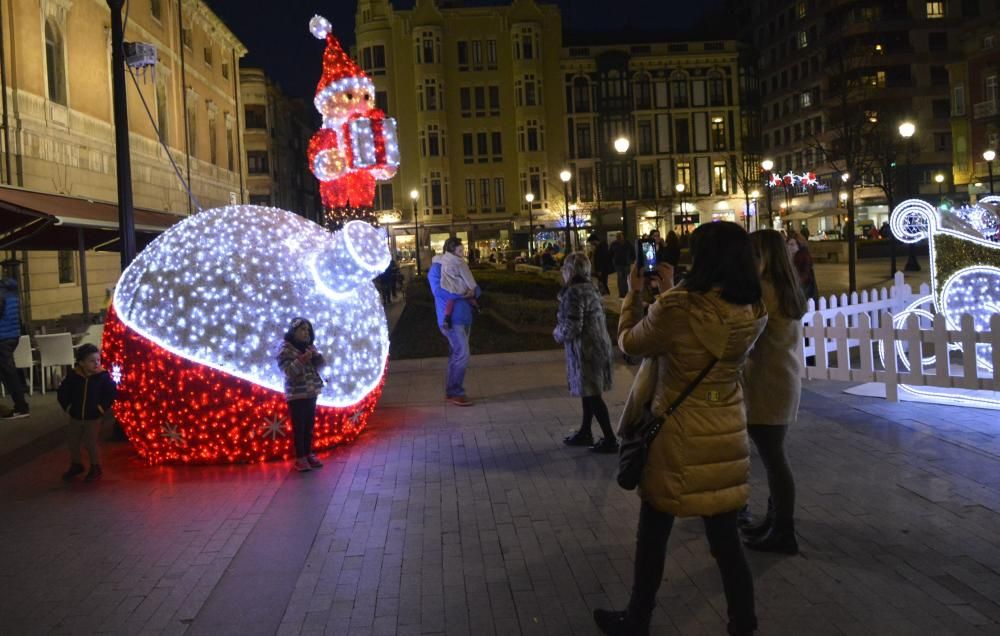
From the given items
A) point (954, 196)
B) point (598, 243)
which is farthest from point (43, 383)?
point (954, 196)

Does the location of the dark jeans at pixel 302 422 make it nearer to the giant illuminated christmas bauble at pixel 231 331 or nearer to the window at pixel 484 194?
the giant illuminated christmas bauble at pixel 231 331

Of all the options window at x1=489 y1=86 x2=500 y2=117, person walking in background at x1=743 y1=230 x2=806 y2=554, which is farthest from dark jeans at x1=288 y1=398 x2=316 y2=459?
window at x1=489 y1=86 x2=500 y2=117

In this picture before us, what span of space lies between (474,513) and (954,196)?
6126 centimetres

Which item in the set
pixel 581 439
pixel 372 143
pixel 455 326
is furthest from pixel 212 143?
pixel 581 439

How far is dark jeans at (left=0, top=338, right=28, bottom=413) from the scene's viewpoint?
10945mm

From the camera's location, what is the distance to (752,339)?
3795mm

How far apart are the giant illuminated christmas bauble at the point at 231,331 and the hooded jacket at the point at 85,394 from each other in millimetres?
193

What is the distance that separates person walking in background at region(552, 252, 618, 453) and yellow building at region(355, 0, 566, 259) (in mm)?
52087

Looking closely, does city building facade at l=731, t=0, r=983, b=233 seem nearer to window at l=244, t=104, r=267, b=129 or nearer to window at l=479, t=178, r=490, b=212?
window at l=479, t=178, r=490, b=212

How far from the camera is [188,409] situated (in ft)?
24.1

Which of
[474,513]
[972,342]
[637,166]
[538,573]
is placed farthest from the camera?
[637,166]

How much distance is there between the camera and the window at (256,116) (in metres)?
58.5

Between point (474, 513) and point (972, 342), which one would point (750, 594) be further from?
point (972, 342)

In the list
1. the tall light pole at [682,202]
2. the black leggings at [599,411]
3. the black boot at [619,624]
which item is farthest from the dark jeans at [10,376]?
the tall light pole at [682,202]
